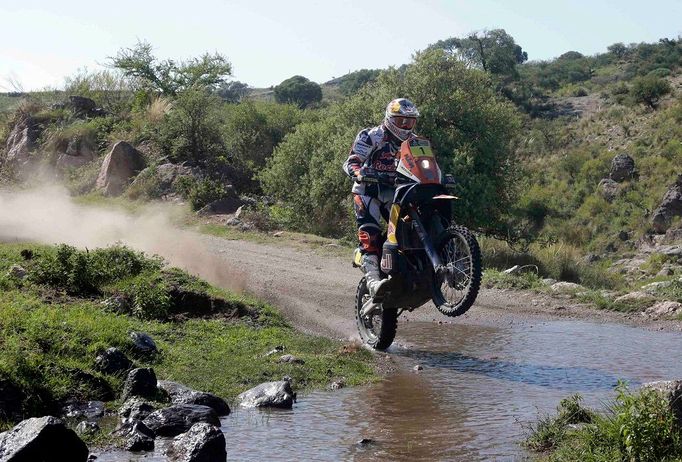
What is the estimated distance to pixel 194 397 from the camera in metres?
8.29

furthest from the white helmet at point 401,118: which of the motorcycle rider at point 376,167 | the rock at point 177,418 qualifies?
the rock at point 177,418

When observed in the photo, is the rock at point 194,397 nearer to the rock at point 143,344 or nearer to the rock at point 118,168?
the rock at point 143,344

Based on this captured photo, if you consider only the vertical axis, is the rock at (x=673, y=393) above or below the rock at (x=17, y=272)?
above

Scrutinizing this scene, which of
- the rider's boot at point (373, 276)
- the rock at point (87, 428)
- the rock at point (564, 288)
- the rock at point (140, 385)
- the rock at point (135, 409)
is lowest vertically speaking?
the rock at point (87, 428)

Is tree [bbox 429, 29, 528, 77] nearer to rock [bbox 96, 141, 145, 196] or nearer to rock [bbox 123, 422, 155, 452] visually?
rock [bbox 96, 141, 145, 196]

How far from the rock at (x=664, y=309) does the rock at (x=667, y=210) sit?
1063 inches

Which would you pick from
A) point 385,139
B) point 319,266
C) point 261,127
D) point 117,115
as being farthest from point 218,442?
point 117,115

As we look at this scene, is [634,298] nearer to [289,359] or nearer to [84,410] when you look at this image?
[289,359]

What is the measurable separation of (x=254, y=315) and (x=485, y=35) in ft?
235

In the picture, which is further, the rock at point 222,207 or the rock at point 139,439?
the rock at point 222,207

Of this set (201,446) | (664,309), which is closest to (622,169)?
(664,309)

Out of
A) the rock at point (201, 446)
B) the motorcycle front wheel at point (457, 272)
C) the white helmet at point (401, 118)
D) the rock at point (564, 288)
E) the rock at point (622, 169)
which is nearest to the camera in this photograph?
the rock at point (201, 446)

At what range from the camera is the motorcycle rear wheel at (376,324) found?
37.3 feet

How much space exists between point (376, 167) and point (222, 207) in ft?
54.8
